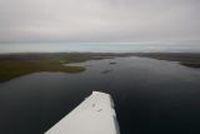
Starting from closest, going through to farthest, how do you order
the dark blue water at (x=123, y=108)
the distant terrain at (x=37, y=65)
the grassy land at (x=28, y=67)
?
the dark blue water at (x=123, y=108)
the grassy land at (x=28, y=67)
the distant terrain at (x=37, y=65)

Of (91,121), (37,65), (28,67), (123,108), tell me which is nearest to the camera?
(91,121)

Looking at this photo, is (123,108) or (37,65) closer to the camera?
(123,108)

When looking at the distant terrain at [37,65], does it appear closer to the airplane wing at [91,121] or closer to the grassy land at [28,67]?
the grassy land at [28,67]

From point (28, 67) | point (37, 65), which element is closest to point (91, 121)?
point (28, 67)

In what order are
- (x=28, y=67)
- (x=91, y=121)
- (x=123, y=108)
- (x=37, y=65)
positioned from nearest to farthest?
(x=91, y=121) < (x=123, y=108) < (x=28, y=67) < (x=37, y=65)

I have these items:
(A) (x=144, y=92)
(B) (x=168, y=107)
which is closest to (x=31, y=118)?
(B) (x=168, y=107)

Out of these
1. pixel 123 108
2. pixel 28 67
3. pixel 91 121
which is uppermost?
pixel 91 121

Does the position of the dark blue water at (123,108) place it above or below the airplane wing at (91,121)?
below

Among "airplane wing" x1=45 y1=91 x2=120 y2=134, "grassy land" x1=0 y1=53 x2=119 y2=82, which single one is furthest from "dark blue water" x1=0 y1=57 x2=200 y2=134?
"grassy land" x1=0 y1=53 x2=119 y2=82

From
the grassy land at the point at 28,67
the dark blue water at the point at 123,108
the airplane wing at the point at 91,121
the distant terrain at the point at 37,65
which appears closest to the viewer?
the airplane wing at the point at 91,121

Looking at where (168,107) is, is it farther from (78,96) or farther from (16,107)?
(16,107)

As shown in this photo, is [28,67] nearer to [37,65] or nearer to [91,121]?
[37,65]

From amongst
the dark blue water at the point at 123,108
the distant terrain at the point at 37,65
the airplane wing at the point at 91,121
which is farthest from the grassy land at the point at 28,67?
the airplane wing at the point at 91,121
